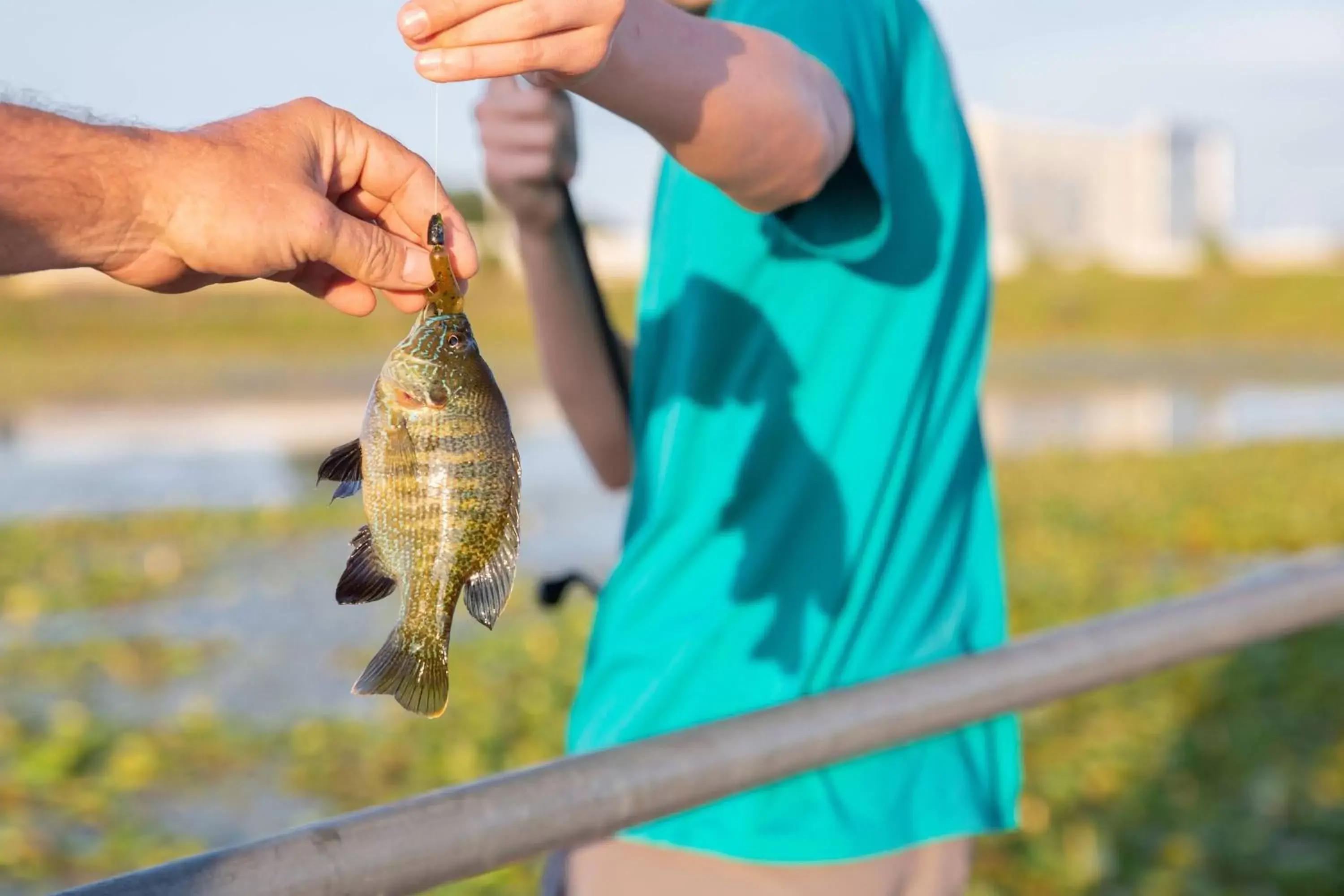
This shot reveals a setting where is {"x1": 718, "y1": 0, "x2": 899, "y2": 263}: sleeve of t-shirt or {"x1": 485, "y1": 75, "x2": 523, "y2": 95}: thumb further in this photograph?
{"x1": 485, "y1": 75, "x2": 523, "y2": 95}: thumb

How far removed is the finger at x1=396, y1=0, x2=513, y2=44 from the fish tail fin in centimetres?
41

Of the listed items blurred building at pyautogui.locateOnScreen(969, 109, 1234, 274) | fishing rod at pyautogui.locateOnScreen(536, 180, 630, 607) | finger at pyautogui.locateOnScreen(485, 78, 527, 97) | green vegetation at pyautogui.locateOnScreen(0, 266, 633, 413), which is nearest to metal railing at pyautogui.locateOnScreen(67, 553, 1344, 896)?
fishing rod at pyautogui.locateOnScreen(536, 180, 630, 607)

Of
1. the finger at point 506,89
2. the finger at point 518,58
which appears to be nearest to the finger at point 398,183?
the finger at point 518,58

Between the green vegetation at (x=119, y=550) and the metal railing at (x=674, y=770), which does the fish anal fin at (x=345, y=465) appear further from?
the green vegetation at (x=119, y=550)

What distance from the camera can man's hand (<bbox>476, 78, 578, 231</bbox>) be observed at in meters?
1.60

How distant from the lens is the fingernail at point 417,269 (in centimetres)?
98

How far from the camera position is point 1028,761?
481 centimetres

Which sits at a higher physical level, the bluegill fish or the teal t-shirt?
the bluegill fish

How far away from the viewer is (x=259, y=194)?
3.02ft

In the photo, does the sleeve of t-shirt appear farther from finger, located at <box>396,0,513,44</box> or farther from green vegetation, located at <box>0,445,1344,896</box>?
green vegetation, located at <box>0,445,1344,896</box>

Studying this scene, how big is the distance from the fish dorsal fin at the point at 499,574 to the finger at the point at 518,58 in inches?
11.0

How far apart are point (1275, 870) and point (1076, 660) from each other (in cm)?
262

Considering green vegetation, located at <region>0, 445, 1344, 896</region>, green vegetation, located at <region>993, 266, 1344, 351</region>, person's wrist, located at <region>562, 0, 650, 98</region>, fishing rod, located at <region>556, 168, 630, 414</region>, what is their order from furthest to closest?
green vegetation, located at <region>993, 266, 1344, 351</region>
green vegetation, located at <region>0, 445, 1344, 896</region>
fishing rod, located at <region>556, 168, 630, 414</region>
person's wrist, located at <region>562, 0, 650, 98</region>

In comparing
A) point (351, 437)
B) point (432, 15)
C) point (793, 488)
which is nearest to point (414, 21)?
point (432, 15)
